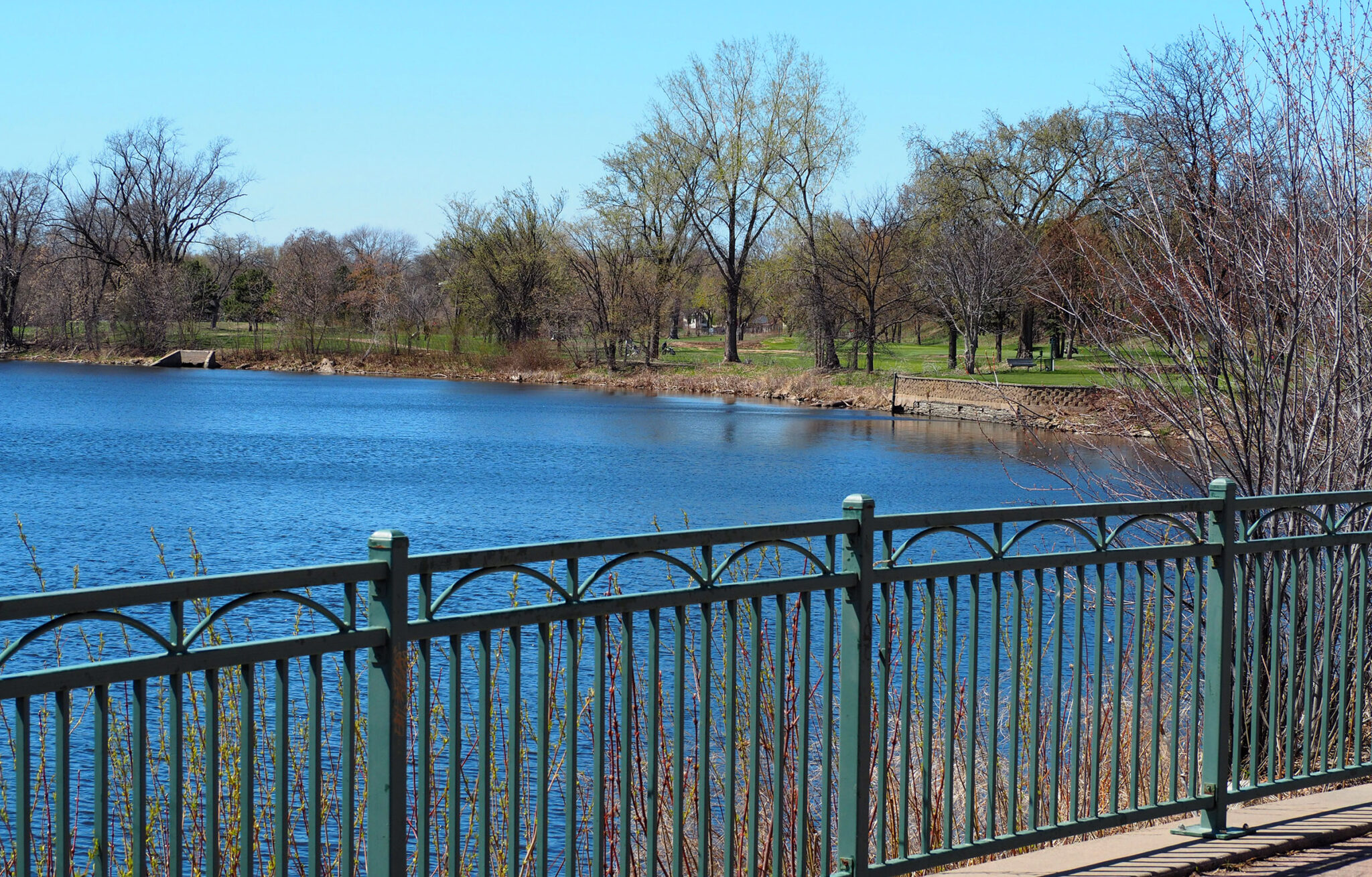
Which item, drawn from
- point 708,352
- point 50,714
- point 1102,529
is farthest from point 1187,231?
point 708,352

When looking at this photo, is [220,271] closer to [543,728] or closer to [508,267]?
[508,267]

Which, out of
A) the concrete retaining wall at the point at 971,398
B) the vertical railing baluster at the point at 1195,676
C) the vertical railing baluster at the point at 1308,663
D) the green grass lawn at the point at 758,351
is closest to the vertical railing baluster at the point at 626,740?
the vertical railing baluster at the point at 1195,676

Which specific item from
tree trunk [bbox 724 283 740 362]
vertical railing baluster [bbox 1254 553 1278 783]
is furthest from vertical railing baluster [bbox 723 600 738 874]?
tree trunk [bbox 724 283 740 362]

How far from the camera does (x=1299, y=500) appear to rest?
5.08 m

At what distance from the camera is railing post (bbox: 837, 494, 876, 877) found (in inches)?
159

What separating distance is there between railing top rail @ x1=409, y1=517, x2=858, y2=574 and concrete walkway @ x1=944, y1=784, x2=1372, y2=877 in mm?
1389

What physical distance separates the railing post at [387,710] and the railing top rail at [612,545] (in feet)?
0.23

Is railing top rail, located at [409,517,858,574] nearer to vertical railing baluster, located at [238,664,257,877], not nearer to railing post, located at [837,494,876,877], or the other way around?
railing post, located at [837,494,876,877]

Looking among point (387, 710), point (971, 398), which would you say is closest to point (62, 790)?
point (387, 710)

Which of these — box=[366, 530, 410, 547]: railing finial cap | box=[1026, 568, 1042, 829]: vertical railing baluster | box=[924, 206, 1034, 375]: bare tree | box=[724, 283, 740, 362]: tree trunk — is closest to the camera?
box=[366, 530, 410, 547]: railing finial cap

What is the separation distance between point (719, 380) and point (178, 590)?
211 feet

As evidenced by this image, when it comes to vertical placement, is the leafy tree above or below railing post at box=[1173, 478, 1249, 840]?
above

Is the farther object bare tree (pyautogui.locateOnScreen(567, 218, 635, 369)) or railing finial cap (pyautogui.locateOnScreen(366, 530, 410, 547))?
bare tree (pyautogui.locateOnScreen(567, 218, 635, 369))

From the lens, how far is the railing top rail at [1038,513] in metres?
4.18
